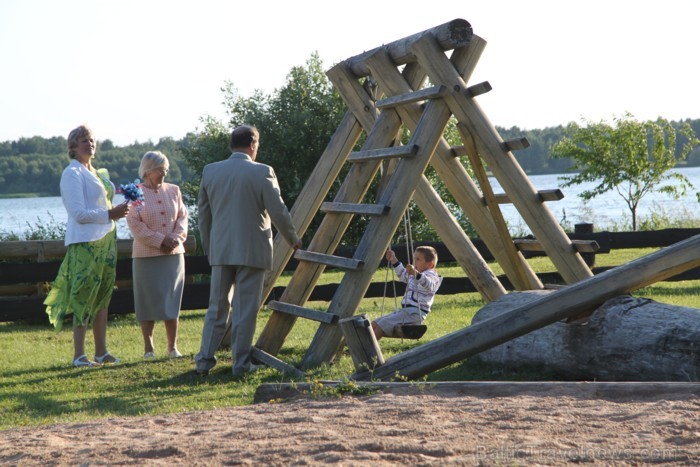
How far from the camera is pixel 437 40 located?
8086 mm

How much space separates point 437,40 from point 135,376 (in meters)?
3.88

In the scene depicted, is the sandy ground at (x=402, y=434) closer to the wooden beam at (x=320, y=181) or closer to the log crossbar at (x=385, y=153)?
the log crossbar at (x=385, y=153)

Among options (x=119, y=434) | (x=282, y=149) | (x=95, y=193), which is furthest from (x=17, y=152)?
(x=119, y=434)

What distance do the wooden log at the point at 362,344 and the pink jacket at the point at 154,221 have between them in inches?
118

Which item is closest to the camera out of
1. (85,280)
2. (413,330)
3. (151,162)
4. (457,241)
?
(413,330)

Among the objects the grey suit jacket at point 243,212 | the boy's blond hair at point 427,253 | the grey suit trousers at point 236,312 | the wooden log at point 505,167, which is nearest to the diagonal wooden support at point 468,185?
the wooden log at point 505,167

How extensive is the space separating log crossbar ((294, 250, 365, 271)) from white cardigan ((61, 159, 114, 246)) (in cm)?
189

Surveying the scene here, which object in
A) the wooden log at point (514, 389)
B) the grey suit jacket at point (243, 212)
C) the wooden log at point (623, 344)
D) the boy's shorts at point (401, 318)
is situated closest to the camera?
the wooden log at point (514, 389)

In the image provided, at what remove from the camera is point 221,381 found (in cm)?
761

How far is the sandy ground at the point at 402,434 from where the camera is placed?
4.15m

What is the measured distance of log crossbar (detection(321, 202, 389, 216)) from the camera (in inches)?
306

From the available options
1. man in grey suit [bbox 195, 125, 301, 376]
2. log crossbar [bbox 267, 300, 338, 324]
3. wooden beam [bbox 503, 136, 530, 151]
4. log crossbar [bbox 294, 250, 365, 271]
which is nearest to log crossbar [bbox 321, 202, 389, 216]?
log crossbar [bbox 294, 250, 365, 271]

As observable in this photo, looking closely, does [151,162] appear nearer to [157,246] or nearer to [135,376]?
[157,246]

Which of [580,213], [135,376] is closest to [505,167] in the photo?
[135,376]
